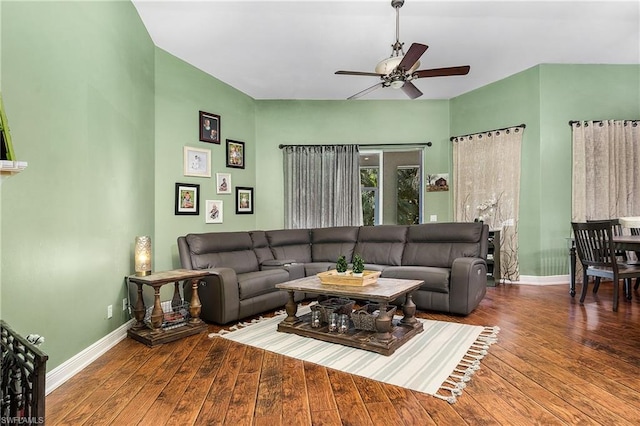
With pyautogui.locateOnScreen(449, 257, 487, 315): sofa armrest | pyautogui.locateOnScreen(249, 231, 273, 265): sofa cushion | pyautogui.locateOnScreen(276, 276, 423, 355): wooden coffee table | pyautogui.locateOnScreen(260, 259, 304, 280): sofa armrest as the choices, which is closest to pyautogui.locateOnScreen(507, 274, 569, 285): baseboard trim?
pyautogui.locateOnScreen(449, 257, 487, 315): sofa armrest

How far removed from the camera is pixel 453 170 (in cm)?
605

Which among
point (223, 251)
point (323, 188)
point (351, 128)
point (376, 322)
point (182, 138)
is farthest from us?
point (351, 128)

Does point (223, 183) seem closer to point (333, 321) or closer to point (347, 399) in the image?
point (333, 321)

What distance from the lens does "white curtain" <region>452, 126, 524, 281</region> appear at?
534cm

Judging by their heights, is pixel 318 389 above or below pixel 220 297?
below

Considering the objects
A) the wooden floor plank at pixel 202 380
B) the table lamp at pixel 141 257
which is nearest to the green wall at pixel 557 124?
the wooden floor plank at pixel 202 380

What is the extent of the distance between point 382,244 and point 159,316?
2853mm

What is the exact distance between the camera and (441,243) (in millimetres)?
4426

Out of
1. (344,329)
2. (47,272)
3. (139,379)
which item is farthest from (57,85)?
(344,329)

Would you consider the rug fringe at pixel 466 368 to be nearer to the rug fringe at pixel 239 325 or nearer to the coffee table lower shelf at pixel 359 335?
the coffee table lower shelf at pixel 359 335

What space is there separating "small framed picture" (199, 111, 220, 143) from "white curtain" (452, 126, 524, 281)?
3799 mm

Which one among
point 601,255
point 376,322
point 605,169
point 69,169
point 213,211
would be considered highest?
point 605,169

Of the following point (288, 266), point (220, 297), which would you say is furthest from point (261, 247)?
point (220, 297)

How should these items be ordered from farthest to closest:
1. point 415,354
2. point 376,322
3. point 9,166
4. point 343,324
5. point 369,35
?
1. point 369,35
2. point 343,324
3. point 376,322
4. point 415,354
5. point 9,166
